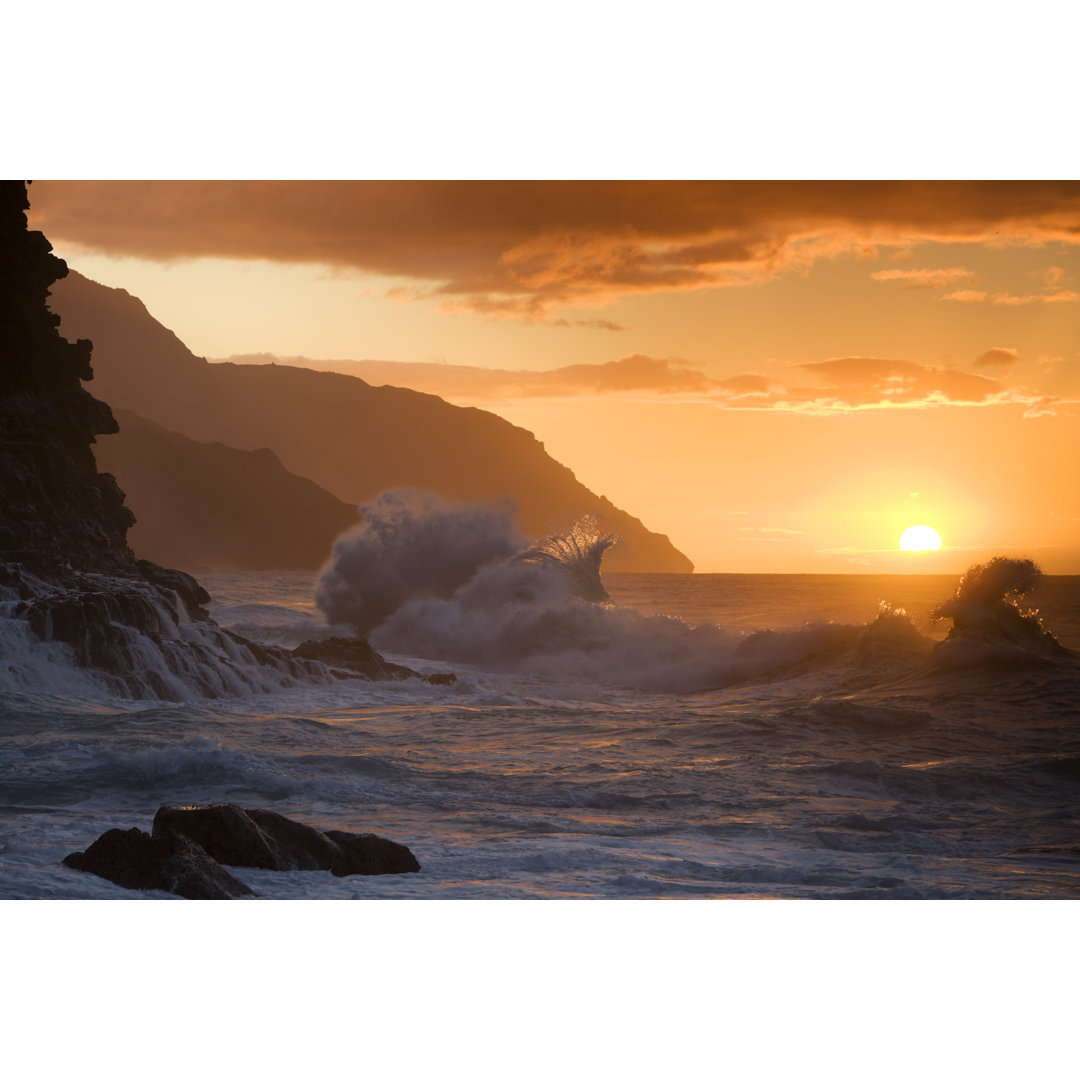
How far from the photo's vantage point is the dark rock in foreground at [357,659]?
9.95 meters

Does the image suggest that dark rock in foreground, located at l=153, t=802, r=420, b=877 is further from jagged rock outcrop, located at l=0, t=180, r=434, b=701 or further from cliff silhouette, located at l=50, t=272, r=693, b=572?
jagged rock outcrop, located at l=0, t=180, r=434, b=701

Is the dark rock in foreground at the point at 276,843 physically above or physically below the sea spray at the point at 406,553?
below

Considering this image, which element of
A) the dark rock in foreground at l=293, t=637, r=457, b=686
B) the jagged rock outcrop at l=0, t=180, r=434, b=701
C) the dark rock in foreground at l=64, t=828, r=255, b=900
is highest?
the jagged rock outcrop at l=0, t=180, r=434, b=701

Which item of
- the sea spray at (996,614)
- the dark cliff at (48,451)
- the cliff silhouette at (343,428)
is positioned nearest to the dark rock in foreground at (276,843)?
the cliff silhouette at (343,428)

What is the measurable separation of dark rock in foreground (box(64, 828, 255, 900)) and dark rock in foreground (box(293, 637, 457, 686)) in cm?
515

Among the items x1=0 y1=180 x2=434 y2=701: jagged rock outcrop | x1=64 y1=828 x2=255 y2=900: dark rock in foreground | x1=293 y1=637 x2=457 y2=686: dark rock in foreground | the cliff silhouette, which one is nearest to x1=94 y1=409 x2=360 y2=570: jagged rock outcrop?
the cliff silhouette

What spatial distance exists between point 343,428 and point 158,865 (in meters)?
3.60

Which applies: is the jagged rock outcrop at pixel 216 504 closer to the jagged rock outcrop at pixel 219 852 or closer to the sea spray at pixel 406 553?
the sea spray at pixel 406 553

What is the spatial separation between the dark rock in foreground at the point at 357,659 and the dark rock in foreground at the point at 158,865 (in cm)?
515

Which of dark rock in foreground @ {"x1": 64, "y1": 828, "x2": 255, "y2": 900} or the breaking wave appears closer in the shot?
dark rock in foreground @ {"x1": 64, "y1": 828, "x2": 255, "y2": 900}

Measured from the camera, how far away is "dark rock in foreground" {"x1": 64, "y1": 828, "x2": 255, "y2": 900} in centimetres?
444
